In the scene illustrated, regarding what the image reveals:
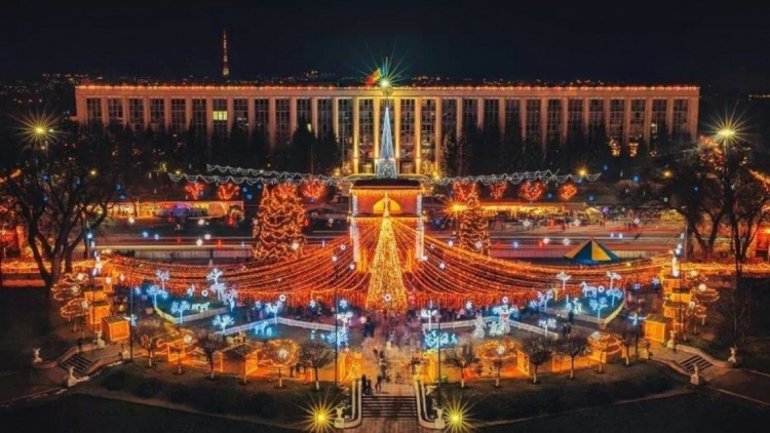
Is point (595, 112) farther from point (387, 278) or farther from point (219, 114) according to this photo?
point (387, 278)

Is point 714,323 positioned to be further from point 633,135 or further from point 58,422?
point 633,135

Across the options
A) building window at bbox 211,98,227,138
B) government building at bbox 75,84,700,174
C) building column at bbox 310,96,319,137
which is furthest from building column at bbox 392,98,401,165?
building window at bbox 211,98,227,138

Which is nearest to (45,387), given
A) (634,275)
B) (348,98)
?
(634,275)

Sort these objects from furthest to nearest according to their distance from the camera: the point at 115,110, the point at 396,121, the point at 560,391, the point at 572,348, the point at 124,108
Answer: the point at 396,121 → the point at 115,110 → the point at 124,108 → the point at 572,348 → the point at 560,391

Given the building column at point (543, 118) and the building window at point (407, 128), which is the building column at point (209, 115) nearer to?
the building window at point (407, 128)

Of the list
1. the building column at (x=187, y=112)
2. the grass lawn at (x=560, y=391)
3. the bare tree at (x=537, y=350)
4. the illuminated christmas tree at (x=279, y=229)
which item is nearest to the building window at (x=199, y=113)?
the building column at (x=187, y=112)

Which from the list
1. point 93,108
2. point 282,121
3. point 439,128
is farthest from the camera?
point 282,121

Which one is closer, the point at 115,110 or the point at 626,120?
the point at 115,110

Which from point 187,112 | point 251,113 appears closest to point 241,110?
point 251,113
